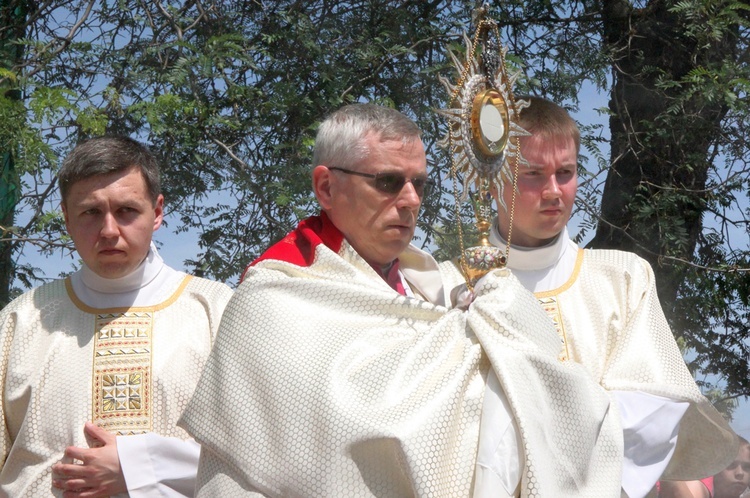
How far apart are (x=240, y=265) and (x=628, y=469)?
9.48ft

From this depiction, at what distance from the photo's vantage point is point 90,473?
334 centimetres

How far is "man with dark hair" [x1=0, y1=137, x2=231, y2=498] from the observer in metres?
3.42

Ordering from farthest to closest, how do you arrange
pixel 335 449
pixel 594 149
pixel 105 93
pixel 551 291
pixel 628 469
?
pixel 594 149 → pixel 105 93 → pixel 551 291 → pixel 628 469 → pixel 335 449

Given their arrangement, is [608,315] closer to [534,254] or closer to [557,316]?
[557,316]

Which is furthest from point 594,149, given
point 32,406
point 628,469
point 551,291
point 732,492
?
point 32,406

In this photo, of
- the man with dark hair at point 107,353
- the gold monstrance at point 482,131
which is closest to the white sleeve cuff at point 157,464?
the man with dark hair at point 107,353

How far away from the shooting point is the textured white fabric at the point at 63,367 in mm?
3490

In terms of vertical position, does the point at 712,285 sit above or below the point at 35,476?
above

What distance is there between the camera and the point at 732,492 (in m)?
5.95

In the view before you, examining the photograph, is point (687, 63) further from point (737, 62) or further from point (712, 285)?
point (712, 285)

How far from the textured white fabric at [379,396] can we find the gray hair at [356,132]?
417 mm

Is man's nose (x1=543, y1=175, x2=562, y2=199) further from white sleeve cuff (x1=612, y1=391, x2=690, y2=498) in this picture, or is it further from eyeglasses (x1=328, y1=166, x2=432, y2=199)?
white sleeve cuff (x1=612, y1=391, x2=690, y2=498)

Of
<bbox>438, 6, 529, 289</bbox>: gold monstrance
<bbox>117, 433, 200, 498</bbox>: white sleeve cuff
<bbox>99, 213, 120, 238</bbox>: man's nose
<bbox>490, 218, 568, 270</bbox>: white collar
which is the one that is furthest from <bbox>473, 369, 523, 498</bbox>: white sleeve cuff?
<bbox>99, 213, 120, 238</bbox>: man's nose

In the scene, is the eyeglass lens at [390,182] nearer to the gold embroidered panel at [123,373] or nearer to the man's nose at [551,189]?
the man's nose at [551,189]
